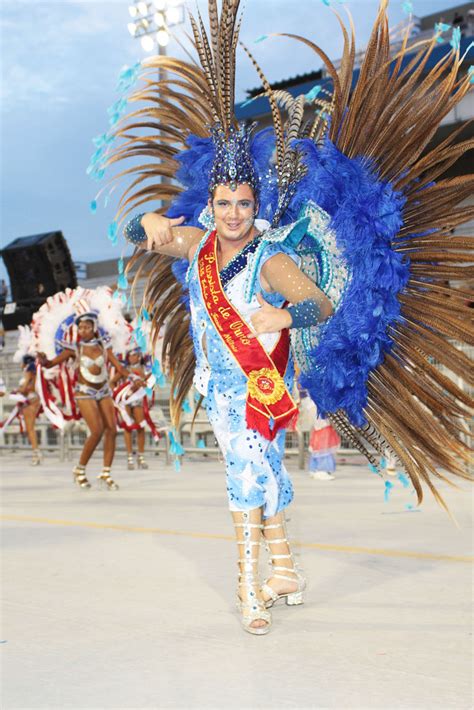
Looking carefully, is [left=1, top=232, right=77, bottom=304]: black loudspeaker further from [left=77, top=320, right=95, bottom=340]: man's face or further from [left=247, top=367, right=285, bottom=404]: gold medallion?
[left=247, top=367, right=285, bottom=404]: gold medallion

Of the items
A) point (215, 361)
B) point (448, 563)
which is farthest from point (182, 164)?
point (448, 563)

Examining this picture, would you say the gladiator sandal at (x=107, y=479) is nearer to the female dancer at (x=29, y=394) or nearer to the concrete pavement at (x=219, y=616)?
the concrete pavement at (x=219, y=616)

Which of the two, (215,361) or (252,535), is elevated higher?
(215,361)

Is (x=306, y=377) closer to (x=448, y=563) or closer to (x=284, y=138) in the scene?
(x=284, y=138)

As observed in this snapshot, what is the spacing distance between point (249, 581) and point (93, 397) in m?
5.94

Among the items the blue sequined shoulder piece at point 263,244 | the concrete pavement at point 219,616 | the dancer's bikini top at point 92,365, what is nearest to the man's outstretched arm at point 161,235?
the blue sequined shoulder piece at point 263,244

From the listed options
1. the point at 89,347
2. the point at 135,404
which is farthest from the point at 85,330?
the point at 135,404

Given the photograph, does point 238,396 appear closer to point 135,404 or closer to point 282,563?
point 282,563

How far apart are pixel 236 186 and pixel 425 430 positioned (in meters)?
1.23

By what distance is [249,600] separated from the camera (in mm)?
3654

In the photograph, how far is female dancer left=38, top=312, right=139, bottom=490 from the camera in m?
9.43

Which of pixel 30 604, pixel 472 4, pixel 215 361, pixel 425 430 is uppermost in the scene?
pixel 472 4

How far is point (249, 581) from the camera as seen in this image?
374 centimetres

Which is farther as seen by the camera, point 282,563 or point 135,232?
point 135,232
